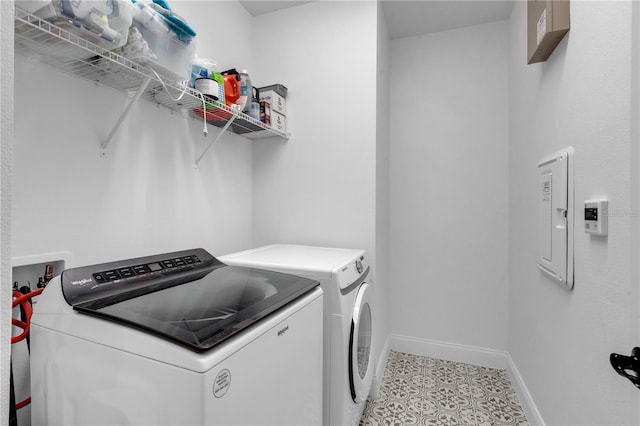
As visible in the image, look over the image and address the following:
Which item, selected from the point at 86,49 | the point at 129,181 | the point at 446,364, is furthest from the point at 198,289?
the point at 446,364

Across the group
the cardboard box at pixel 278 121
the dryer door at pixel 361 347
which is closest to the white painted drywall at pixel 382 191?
the dryer door at pixel 361 347

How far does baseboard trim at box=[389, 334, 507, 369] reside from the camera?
2678 millimetres

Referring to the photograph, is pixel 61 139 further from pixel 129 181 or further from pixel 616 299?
pixel 616 299

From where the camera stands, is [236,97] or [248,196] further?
[248,196]

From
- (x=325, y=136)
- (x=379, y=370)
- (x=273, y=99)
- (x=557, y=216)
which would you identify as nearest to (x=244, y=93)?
(x=273, y=99)

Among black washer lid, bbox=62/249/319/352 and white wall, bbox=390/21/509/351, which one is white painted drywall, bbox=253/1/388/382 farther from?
black washer lid, bbox=62/249/319/352

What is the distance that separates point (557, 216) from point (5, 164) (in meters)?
2.01

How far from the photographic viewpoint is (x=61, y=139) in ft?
4.16

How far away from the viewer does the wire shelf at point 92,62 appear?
3.20 ft

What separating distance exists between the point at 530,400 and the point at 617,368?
1.40 m

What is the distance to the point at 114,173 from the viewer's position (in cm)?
148

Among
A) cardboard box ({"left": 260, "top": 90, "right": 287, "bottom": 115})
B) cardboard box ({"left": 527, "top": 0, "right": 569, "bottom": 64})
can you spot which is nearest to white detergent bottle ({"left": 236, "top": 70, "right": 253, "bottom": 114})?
cardboard box ({"left": 260, "top": 90, "right": 287, "bottom": 115})

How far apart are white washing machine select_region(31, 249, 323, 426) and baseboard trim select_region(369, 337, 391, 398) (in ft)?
3.98

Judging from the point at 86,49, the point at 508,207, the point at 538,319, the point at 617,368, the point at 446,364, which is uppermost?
the point at 86,49
